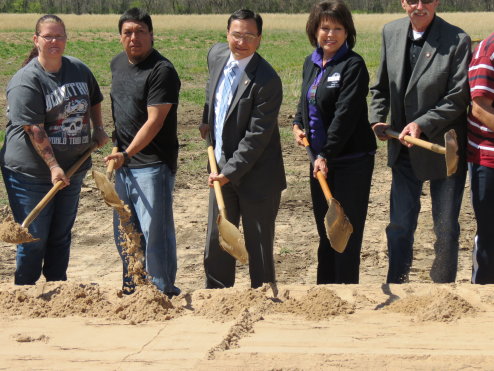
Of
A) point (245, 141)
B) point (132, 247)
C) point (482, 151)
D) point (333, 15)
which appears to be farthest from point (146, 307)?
point (482, 151)

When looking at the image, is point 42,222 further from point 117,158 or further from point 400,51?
point 400,51

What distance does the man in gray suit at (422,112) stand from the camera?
504 cm

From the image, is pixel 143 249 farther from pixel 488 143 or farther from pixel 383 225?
pixel 383 225

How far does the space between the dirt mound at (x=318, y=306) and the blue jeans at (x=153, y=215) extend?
936mm

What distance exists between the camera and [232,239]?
15.6 feet

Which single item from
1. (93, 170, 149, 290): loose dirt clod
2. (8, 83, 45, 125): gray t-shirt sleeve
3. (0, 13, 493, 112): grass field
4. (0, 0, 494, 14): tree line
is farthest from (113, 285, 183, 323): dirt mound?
(0, 0, 494, 14): tree line

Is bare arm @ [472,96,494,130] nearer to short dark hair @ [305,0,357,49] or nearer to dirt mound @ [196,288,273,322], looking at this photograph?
short dark hair @ [305,0,357,49]

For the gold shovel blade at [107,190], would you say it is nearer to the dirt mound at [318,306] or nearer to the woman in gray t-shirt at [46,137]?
the woman in gray t-shirt at [46,137]

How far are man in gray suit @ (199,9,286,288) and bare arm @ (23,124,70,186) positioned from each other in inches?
36.7

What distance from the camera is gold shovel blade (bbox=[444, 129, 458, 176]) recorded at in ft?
16.1

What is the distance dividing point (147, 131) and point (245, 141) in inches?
23.6

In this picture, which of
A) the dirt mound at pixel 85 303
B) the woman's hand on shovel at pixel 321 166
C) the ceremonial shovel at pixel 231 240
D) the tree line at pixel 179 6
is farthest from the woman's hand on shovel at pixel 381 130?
the tree line at pixel 179 6

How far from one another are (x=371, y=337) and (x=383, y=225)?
11.8ft

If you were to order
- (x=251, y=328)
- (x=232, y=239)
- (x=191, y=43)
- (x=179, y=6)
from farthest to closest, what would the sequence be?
1. (x=179, y=6)
2. (x=191, y=43)
3. (x=232, y=239)
4. (x=251, y=328)
